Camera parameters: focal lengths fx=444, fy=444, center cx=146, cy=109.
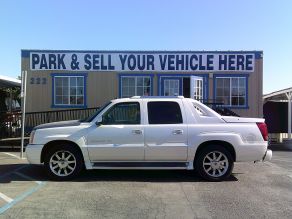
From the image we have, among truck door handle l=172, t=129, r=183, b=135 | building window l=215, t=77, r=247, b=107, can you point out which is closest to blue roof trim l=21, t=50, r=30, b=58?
building window l=215, t=77, r=247, b=107

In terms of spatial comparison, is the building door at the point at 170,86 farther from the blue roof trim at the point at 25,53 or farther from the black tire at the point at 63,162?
the black tire at the point at 63,162

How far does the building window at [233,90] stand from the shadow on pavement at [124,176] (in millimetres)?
9541

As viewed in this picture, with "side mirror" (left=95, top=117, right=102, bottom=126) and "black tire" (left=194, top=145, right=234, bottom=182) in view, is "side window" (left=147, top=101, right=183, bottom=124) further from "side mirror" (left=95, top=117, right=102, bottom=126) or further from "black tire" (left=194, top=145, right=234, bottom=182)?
"side mirror" (left=95, top=117, right=102, bottom=126)

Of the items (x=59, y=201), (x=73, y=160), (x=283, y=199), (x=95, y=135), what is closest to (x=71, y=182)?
(x=73, y=160)

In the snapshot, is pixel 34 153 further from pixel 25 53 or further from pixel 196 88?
pixel 196 88

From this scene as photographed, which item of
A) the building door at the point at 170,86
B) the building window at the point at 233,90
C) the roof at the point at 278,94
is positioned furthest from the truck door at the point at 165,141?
the roof at the point at 278,94

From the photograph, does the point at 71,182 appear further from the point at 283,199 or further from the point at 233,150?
the point at 283,199

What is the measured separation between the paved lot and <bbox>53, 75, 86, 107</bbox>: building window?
28.2 ft

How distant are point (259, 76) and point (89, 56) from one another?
7457 millimetres

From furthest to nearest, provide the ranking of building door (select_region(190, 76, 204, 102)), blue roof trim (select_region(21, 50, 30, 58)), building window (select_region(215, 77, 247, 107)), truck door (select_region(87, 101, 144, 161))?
building window (select_region(215, 77, 247, 107)) → blue roof trim (select_region(21, 50, 30, 58)) → building door (select_region(190, 76, 204, 102)) → truck door (select_region(87, 101, 144, 161))

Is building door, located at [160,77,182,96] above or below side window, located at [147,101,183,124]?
above

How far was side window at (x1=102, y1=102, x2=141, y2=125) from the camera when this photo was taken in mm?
9562

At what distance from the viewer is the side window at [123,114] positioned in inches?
376

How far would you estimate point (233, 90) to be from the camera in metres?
19.6
